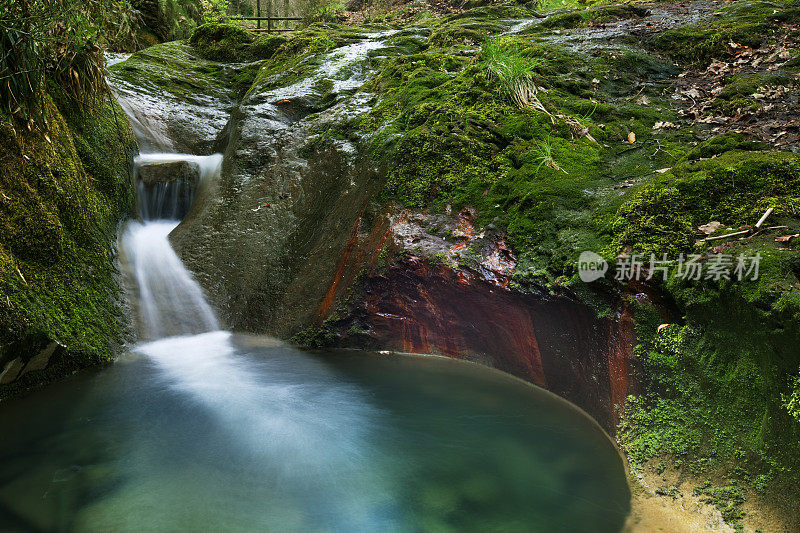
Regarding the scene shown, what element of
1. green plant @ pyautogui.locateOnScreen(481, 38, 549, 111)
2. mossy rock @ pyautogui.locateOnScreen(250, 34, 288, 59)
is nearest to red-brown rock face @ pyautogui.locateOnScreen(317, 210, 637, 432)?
green plant @ pyautogui.locateOnScreen(481, 38, 549, 111)

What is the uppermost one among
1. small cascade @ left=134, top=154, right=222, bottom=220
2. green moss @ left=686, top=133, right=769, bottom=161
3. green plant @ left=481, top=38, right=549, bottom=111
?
green plant @ left=481, top=38, right=549, bottom=111

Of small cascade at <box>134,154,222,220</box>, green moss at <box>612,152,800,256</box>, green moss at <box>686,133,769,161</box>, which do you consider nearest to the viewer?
green moss at <box>612,152,800,256</box>

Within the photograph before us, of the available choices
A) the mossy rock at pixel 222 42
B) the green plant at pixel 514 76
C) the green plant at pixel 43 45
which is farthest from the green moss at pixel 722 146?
the mossy rock at pixel 222 42

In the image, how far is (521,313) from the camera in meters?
3.85

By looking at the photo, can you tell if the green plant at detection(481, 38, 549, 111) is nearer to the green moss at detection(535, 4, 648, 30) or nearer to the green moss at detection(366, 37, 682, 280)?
the green moss at detection(366, 37, 682, 280)

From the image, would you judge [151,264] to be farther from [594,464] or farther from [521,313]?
[594,464]

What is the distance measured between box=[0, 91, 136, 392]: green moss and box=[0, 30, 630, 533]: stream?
0.41 m

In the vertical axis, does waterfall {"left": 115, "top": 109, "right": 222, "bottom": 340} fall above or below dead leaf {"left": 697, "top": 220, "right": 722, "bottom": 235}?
below

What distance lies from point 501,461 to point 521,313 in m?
1.20

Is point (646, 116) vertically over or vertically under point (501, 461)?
over

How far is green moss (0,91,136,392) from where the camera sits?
12.4 ft

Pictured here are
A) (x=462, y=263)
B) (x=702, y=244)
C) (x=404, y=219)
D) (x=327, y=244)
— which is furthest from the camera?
(x=327, y=244)

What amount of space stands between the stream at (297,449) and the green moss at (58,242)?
1.34ft

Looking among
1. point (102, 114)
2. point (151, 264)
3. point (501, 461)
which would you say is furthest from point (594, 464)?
point (102, 114)
